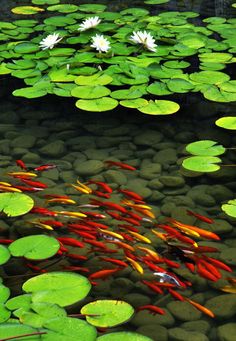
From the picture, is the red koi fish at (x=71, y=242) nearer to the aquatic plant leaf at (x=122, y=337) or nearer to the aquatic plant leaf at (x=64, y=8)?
the aquatic plant leaf at (x=122, y=337)

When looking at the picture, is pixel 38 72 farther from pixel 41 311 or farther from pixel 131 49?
pixel 41 311

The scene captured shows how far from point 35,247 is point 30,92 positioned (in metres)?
1.22

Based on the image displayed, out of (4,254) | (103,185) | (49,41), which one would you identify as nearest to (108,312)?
(4,254)

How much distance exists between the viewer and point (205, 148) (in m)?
A: 2.55

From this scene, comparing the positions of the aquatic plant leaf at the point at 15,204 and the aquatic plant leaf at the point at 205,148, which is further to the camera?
the aquatic plant leaf at the point at 205,148

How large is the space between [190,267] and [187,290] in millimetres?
94

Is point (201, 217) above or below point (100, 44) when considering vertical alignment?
below

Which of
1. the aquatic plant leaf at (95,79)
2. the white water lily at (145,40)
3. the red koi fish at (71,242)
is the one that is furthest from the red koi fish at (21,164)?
the white water lily at (145,40)

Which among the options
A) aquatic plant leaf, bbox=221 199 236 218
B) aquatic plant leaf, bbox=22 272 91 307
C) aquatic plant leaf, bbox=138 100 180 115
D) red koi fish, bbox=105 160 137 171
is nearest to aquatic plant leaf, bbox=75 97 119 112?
aquatic plant leaf, bbox=138 100 180 115

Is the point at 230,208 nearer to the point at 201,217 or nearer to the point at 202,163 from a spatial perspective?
the point at 201,217

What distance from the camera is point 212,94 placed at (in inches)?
115

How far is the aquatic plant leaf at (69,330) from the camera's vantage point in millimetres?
1525

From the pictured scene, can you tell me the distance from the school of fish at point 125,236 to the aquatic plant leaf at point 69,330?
28 centimetres

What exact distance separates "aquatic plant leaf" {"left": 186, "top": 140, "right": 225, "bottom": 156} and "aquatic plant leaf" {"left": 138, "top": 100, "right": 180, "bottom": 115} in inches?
11.0
